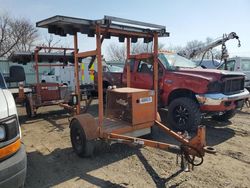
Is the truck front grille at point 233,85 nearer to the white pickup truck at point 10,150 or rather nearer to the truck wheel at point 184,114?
the truck wheel at point 184,114

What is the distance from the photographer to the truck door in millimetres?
7477

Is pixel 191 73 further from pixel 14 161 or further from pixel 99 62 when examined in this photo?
pixel 14 161

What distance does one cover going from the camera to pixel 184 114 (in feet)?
20.5

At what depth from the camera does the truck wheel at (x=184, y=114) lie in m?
6.00

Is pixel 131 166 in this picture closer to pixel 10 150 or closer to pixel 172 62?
pixel 10 150

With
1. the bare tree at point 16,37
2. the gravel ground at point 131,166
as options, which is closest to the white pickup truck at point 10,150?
the gravel ground at point 131,166

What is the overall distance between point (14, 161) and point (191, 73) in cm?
503

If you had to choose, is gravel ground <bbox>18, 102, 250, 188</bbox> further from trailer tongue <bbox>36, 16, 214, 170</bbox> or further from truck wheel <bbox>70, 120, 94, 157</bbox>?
trailer tongue <bbox>36, 16, 214, 170</bbox>

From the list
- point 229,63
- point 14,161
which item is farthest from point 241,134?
point 229,63

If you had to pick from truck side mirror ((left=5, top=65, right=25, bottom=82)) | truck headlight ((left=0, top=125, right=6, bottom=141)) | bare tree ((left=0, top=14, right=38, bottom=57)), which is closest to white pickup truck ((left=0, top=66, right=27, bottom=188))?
truck headlight ((left=0, top=125, right=6, bottom=141))

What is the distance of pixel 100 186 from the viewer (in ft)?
12.0

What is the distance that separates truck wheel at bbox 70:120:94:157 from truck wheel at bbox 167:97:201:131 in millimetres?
2668

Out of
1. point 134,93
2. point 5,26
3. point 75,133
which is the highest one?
point 5,26

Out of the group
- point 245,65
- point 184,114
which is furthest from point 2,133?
point 245,65
